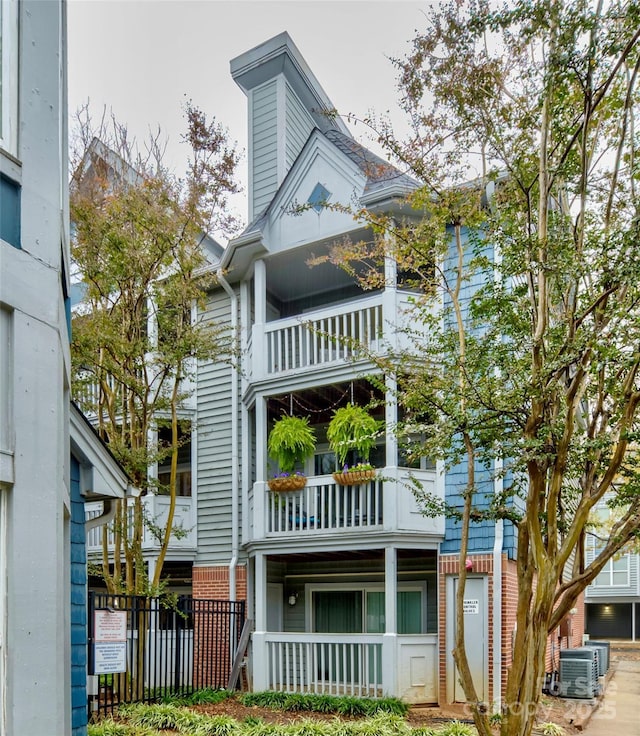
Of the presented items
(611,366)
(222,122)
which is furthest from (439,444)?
(222,122)

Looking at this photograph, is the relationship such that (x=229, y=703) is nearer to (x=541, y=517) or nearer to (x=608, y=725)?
(x=608, y=725)

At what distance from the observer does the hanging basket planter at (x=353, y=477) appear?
1011 centimetres

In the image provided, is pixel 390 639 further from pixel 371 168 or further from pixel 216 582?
pixel 371 168

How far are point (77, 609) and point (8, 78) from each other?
3695mm

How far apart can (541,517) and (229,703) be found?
21.8ft

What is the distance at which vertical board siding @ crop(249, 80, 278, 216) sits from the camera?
13.9 meters

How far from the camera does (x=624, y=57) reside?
484cm

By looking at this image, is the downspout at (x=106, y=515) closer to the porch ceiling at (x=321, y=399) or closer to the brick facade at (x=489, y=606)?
the porch ceiling at (x=321, y=399)

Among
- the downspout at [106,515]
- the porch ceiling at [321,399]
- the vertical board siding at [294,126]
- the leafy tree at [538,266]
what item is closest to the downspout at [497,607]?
the leafy tree at [538,266]

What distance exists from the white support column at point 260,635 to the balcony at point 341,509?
1.82 ft

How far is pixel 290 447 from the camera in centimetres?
1101

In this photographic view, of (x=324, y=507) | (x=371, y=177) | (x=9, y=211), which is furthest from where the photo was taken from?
(x=324, y=507)

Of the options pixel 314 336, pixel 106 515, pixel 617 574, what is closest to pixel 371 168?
pixel 314 336

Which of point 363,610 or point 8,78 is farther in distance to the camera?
point 363,610
